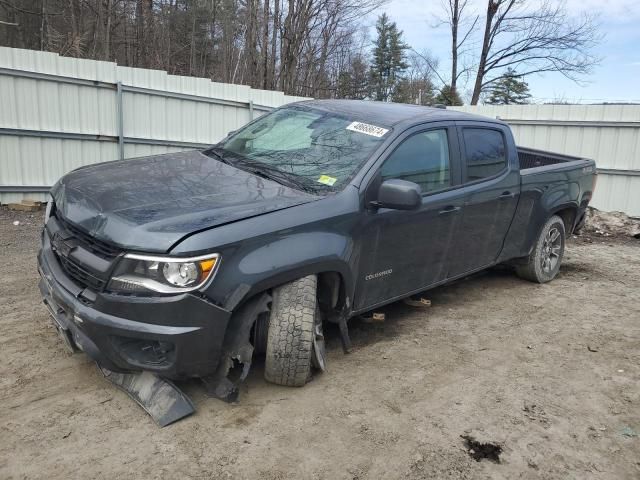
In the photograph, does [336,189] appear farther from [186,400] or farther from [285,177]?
[186,400]

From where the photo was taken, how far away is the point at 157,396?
2.90m

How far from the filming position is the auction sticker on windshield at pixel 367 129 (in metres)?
3.87

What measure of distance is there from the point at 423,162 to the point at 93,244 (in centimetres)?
246

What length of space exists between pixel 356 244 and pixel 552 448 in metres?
1.63

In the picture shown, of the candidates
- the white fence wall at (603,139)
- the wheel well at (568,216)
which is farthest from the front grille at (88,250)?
the white fence wall at (603,139)

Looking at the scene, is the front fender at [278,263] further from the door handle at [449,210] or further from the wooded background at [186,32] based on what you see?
the wooded background at [186,32]

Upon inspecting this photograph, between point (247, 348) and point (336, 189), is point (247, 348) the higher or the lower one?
the lower one

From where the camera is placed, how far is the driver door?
3.65m

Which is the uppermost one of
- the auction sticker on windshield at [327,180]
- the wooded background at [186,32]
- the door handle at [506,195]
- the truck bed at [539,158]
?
the wooded background at [186,32]

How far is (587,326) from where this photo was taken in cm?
476

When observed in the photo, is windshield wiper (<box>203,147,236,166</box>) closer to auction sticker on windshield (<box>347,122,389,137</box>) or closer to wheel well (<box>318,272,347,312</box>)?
auction sticker on windshield (<box>347,122,389,137</box>)

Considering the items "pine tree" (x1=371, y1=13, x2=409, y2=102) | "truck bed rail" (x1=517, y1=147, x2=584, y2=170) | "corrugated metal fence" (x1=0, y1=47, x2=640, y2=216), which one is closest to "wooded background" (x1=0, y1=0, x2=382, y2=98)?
"corrugated metal fence" (x1=0, y1=47, x2=640, y2=216)

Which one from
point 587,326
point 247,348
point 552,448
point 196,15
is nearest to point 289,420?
point 247,348

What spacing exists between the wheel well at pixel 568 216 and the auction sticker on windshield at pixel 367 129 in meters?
3.18
